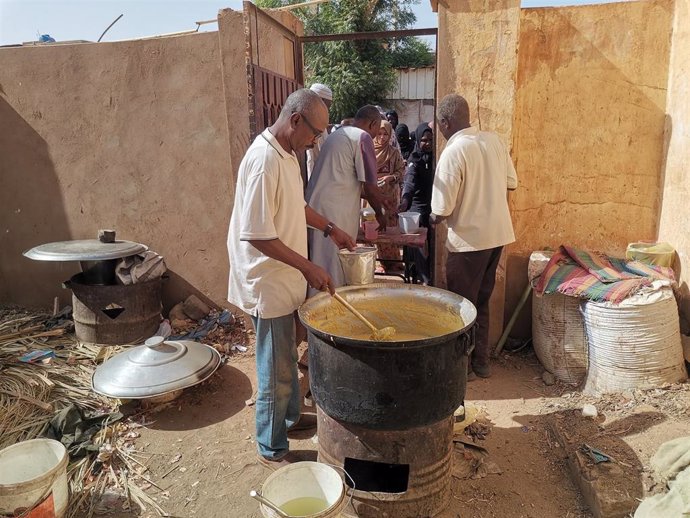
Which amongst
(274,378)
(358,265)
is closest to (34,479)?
(274,378)

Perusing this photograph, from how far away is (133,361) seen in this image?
12.6 feet

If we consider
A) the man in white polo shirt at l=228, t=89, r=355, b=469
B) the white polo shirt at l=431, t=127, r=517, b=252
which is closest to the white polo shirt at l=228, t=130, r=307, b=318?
the man in white polo shirt at l=228, t=89, r=355, b=469

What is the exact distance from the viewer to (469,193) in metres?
3.86

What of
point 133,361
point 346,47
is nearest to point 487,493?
point 133,361

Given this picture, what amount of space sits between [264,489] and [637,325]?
2805 mm

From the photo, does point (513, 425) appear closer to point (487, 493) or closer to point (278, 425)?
point (487, 493)

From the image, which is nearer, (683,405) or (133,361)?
(683,405)

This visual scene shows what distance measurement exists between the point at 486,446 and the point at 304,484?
1.49m

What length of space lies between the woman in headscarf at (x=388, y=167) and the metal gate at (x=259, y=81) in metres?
2.16

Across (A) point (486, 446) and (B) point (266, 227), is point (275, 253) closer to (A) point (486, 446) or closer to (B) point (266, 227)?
(B) point (266, 227)

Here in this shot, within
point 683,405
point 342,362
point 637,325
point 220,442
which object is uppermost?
point 342,362

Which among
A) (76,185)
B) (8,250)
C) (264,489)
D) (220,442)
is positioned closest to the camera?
(264,489)

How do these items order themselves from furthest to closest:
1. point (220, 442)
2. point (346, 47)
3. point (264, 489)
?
point (346, 47), point (220, 442), point (264, 489)

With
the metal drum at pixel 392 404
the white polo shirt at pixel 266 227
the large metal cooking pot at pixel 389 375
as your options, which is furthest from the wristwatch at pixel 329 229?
the large metal cooking pot at pixel 389 375
